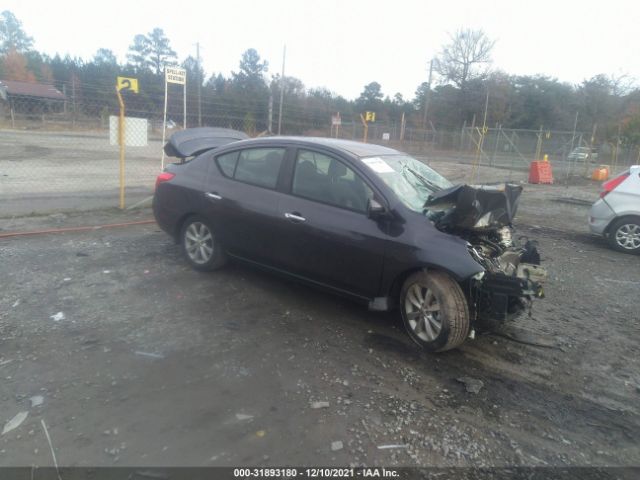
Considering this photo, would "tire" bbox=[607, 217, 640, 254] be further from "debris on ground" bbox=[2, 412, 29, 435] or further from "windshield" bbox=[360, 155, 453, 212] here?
"debris on ground" bbox=[2, 412, 29, 435]

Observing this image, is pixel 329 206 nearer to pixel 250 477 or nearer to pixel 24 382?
pixel 250 477

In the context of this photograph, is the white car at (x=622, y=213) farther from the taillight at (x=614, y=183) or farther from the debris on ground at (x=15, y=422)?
the debris on ground at (x=15, y=422)

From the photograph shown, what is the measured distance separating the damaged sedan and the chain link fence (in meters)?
4.46

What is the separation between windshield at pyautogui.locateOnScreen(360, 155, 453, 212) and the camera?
4301 millimetres

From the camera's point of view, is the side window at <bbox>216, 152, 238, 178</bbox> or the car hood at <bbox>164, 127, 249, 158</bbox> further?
the car hood at <bbox>164, 127, 249, 158</bbox>

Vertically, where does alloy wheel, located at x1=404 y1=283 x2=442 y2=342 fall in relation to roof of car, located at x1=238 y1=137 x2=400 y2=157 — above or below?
below

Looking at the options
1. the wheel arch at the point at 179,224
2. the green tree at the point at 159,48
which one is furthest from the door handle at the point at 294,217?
the green tree at the point at 159,48

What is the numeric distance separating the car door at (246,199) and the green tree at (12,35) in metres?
93.3

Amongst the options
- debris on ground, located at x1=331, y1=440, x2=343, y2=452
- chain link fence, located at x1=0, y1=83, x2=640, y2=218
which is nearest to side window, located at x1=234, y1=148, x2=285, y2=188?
debris on ground, located at x1=331, y1=440, x2=343, y2=452

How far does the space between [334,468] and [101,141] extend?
27.5 meters

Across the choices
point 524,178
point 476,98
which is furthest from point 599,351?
point 476,98

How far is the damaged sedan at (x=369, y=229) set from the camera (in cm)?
386

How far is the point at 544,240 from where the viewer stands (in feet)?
27.9

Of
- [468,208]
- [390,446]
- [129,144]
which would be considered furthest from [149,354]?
[129,144]
